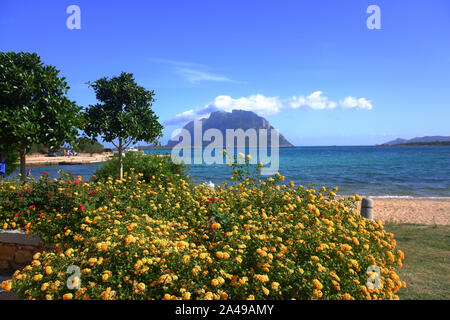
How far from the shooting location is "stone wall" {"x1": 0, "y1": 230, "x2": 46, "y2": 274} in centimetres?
444

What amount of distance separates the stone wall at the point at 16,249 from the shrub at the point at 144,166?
608 centimetres

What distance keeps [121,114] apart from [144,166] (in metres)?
2.17

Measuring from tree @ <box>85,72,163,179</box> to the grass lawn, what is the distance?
912 centimetres

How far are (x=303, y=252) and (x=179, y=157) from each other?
9631 millimetres

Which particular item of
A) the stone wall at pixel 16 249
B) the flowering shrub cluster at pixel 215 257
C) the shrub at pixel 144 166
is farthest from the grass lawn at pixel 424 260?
the shrub at pixel 144 166

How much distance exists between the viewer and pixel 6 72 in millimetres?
7508

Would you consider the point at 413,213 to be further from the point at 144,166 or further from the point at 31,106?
the point at 31,106

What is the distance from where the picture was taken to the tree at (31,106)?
→ 290 inches

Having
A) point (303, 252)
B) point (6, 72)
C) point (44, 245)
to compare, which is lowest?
point (44, 245)

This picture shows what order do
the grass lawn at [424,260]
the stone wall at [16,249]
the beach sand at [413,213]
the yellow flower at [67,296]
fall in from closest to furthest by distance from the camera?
the yellow flower at [67,296] → the grass lawn at [424,260] → the stone wall at [16,249] → the beach sand at [413,213]

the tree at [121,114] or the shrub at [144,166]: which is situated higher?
the tree at [121,114]

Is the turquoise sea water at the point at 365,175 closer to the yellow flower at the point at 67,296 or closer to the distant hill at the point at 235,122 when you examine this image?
the yellow flower at the point at 67,296
